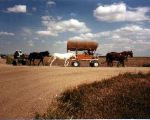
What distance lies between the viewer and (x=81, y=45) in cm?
3109

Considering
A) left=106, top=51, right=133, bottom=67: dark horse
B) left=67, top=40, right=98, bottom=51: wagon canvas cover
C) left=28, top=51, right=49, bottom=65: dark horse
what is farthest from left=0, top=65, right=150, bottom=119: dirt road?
left=106, top=51, right=133, bottom=67: dark horse

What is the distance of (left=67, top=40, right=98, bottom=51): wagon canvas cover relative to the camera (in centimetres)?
3086

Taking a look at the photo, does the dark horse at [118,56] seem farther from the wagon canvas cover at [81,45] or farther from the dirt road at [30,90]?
the dirt road at [30,90]

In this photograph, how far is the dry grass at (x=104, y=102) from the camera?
483 inches

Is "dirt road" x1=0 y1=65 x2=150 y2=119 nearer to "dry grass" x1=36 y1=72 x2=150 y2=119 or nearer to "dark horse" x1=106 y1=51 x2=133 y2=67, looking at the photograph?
"dry grass" x1=36 y1=72 x2=150 y2=119

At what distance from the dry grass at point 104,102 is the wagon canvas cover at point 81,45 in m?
13.2

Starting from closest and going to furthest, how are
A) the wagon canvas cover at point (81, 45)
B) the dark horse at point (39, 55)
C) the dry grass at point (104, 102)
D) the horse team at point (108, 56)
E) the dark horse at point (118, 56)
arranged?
the dry grass at point (104, 102) → the wagon canvas cover at point (81, 45) → the horse team at point (108, 56) → the dark horse at point (118, 56) → the dark horse at point (39, 55)

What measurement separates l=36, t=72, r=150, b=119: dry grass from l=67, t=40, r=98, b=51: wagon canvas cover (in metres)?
13.2

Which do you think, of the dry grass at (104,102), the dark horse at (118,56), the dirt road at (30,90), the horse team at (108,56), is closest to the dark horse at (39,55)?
the horse team at (108,56)

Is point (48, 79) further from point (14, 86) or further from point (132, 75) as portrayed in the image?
point (132, 75)

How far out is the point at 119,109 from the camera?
1279 cm

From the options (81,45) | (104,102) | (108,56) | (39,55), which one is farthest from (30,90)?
(108,56)

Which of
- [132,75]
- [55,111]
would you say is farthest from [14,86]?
[132,75]

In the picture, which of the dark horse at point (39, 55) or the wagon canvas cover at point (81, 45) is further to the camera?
the dark horse at point (39, 55)
